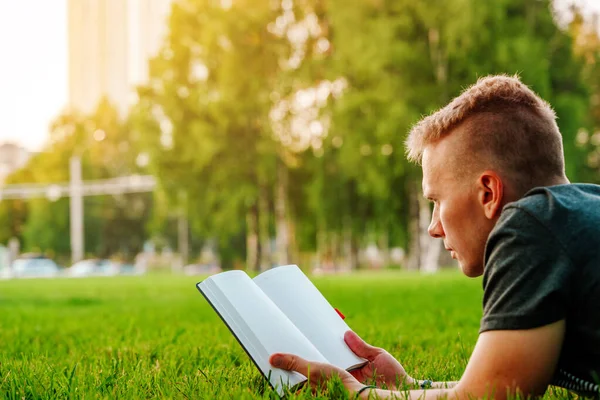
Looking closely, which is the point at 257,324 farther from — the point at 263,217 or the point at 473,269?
the point at 263,217

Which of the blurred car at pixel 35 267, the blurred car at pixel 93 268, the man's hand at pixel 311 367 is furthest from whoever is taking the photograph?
the blurred car at pixel 35 267

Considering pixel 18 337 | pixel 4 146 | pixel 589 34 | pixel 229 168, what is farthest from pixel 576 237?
pixel 4 146

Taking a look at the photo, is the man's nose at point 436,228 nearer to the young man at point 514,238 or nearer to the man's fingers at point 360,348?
the young man at point 514,238

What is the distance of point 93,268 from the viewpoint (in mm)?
58531

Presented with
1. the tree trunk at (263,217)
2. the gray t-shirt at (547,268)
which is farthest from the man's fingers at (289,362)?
the tree trunk at (263,217)

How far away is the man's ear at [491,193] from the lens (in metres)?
2.09

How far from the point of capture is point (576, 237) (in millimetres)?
1909

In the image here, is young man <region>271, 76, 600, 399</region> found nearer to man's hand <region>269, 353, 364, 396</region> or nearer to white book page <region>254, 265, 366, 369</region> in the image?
man's hand <region>269, 353, 364, 396</region>

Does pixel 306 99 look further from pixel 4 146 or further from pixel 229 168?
pixel 4 146

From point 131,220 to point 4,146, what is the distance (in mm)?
27122

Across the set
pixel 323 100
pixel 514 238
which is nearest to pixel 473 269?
pixel 514 238

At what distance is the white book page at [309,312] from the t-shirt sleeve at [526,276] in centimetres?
94

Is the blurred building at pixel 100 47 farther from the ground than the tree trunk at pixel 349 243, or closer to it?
farther from the ground

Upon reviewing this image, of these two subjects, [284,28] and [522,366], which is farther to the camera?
[284,28]
